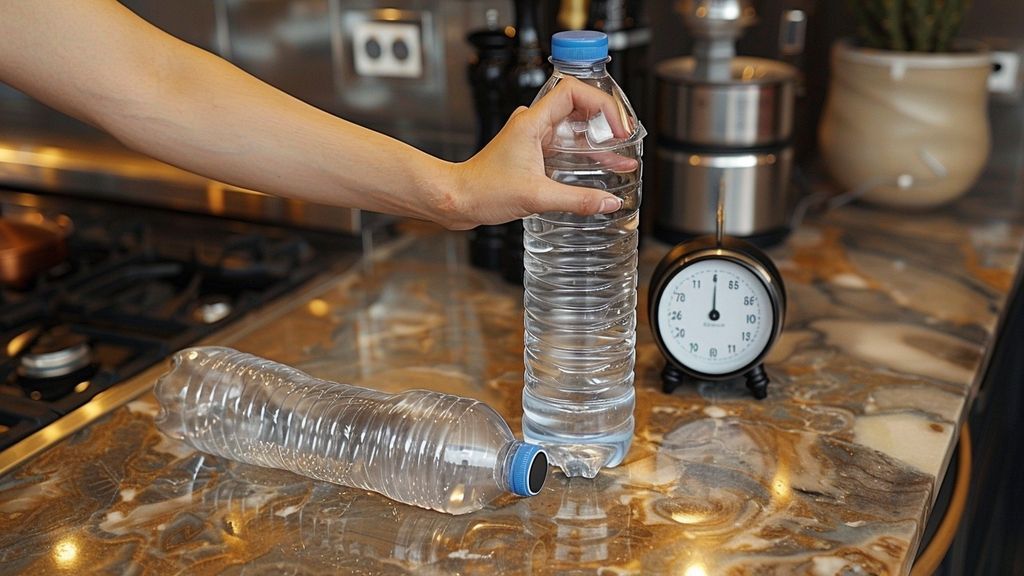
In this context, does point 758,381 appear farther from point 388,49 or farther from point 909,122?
point 388,49

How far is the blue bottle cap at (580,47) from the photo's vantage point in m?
0.94

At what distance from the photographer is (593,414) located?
1033 mm

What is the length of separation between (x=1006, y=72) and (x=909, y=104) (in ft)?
0.68

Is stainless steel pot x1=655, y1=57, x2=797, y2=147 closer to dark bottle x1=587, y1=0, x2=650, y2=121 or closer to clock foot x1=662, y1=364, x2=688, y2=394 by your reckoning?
dark bottle x1=587, y1=0, x2=650, y2=121

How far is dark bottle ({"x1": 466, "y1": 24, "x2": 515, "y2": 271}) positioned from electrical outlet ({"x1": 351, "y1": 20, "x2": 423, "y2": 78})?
27 centimetres

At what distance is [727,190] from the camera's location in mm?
1503

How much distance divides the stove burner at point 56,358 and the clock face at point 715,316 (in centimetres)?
67

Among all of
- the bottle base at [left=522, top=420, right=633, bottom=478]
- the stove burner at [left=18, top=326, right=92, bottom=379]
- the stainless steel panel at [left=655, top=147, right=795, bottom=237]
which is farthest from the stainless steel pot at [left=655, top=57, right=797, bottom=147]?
the stove burner at [left=18, top=326, right=92, bottom=379]

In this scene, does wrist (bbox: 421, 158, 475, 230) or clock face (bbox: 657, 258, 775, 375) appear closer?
wrist (bbox: 421, 158, 475, 230)

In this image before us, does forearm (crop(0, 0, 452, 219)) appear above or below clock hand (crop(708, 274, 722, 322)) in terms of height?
above

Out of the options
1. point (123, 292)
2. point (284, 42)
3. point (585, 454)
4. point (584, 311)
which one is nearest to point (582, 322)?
point (584, 311)

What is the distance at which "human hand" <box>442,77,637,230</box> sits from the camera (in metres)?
0.91

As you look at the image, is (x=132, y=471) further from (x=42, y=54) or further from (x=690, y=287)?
(x=690, y=287)

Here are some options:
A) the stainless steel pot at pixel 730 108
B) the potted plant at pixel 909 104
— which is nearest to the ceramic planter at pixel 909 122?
the potted plant at pixel 909 104
